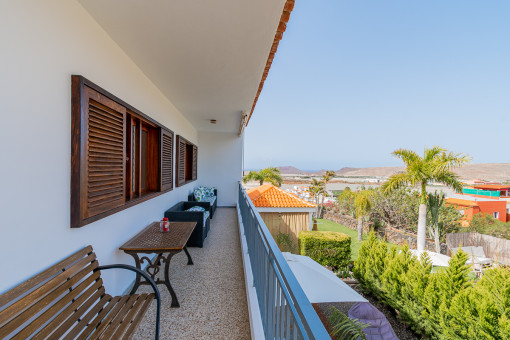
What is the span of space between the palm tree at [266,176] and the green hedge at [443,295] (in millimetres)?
11987

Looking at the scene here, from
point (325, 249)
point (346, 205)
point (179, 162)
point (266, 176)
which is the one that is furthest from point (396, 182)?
point (346, 205)

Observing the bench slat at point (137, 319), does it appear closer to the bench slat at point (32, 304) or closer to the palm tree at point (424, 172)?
the bench slat at point (32, 304)

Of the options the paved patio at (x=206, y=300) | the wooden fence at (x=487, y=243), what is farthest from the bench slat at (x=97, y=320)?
the wooden fence at (x=487, y=243)

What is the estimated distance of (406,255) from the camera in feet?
18.1

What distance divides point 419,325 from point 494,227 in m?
16.6

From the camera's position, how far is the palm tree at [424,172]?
10.4m

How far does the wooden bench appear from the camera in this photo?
47.5 inches

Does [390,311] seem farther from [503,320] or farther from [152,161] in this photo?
[152,161]

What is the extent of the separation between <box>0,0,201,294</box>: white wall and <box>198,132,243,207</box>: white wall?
610 centimetres

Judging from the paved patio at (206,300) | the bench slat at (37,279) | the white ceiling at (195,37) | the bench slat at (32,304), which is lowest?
the paved patio at (206,300)

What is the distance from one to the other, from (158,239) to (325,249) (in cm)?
782

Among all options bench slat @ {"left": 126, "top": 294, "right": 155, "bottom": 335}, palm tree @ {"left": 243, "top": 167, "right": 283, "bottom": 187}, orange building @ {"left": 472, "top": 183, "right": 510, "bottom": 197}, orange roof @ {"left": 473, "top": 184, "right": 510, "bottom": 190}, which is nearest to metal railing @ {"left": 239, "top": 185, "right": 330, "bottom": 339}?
bench slat @ {"left": 126, "top": 294, "right": 155, "bottom": 335}

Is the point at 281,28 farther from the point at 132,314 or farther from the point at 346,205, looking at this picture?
the point at 346,205

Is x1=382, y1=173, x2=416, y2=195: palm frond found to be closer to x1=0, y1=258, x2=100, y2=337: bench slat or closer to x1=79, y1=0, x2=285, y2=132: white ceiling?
x1=79, y1=0, x2=285, y2=132: white ceiling
